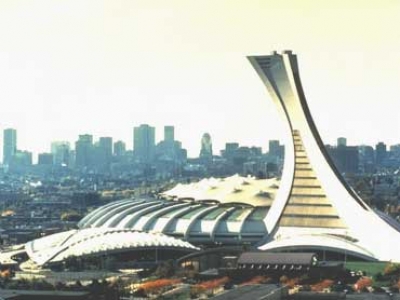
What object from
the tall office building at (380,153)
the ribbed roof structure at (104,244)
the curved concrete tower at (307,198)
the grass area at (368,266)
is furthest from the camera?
the tall office building at (380,153)

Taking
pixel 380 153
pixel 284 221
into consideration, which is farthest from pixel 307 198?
pixel 380 153

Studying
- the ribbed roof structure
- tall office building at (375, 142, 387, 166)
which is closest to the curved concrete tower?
the ribbed roof structure

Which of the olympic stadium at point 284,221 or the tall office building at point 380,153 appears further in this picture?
the tall office building at point 380,153

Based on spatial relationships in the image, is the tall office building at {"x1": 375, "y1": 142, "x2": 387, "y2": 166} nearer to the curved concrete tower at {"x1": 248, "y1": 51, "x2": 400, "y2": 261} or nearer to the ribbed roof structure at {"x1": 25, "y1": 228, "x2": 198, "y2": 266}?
the curved concrete tower at {"x1": 248, "y1": 51, "x2": 400, "y2": 261}

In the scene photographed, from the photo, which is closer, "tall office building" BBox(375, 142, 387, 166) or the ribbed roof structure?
the ribbed roof structure

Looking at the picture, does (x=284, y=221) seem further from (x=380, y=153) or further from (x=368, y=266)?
(x=380, y=153)

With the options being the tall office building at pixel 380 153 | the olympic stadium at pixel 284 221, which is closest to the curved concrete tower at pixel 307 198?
the olympic stadium at pixel 284 221

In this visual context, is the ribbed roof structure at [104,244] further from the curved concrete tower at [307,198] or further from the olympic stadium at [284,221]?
the curved concrete tower at [307,198]
